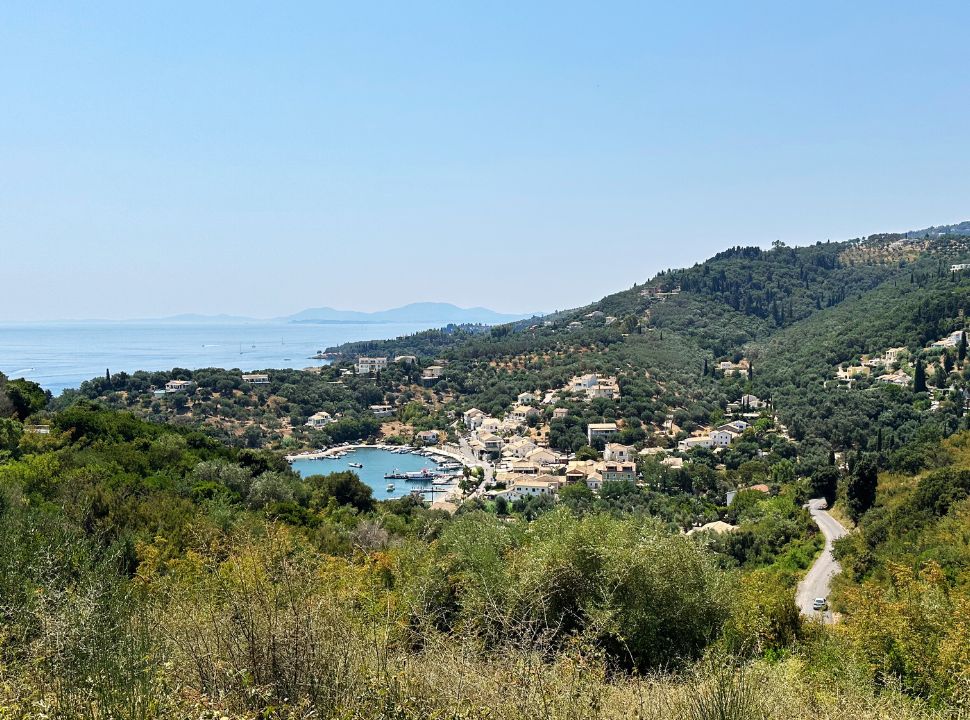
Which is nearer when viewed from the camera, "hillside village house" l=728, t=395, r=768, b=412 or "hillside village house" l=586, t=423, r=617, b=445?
"hillside village house" l=586, t=423, r=617, b=445

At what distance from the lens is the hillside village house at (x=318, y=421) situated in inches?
1796

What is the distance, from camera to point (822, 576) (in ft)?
52.5

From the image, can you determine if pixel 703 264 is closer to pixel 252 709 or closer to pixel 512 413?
pixel 512 413

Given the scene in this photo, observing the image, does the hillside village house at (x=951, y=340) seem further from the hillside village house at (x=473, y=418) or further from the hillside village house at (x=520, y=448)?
the hillside village house at (x=473, y=418)

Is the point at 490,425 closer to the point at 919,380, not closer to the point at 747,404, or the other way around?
the point at 747,404

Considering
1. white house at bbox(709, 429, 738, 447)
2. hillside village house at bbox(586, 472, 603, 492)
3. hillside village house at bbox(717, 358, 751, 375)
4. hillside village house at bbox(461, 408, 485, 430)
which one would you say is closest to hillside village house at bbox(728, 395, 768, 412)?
hillside village house at bbox(717, 358, 751, 375)

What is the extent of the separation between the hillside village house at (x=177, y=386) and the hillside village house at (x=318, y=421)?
8440mm

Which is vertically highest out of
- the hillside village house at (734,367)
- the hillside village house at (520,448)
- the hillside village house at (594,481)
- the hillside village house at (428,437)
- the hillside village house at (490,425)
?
the hillside village house at (734,367)

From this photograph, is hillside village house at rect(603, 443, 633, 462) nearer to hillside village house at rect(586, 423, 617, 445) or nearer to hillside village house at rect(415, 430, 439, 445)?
hillside village house at rect(586, 423, 617, 445)

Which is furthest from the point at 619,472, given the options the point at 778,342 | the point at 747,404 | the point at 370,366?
the point at 370,366

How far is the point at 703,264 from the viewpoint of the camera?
81.0 metres

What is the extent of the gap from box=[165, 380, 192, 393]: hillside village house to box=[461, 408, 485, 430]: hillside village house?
758 inches

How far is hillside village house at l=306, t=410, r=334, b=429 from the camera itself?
4562 centimetres

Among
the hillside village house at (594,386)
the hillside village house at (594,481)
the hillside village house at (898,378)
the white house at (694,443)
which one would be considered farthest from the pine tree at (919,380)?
the hillside village house at (594,481)
